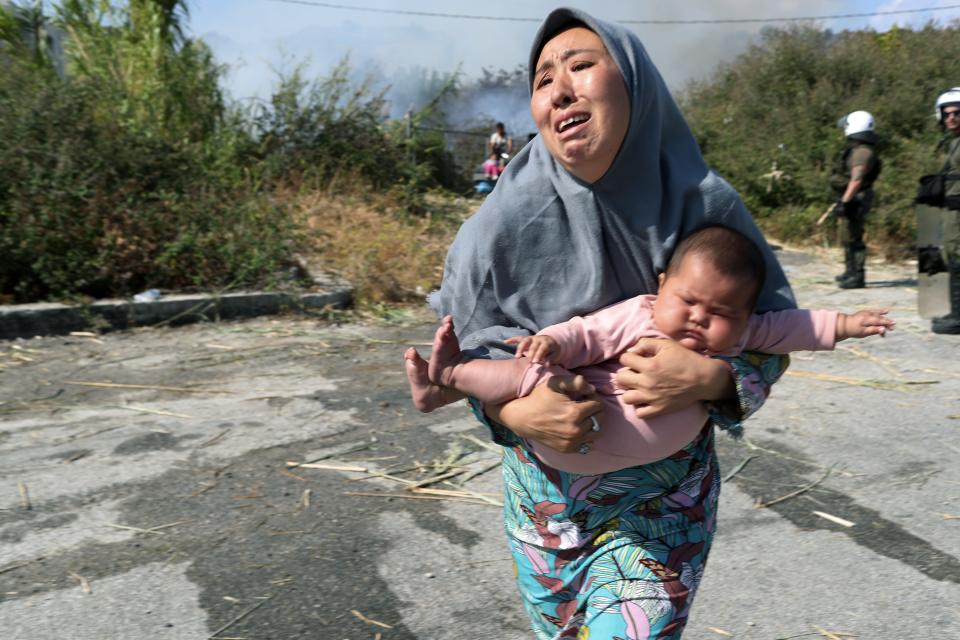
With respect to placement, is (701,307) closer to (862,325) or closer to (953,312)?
(862,325)

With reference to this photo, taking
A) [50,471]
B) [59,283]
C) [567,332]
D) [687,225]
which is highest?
[687,225]

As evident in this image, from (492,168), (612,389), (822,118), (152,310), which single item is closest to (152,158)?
(152,310)

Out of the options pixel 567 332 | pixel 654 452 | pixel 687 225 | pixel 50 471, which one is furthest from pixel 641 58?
pixel 50 471

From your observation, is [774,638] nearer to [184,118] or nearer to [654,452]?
[654,452]

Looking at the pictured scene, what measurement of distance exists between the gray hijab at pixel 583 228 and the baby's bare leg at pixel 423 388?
0.37 feet

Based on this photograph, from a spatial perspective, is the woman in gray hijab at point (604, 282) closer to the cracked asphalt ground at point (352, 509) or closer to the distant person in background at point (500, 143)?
the cracked asphalt ground at point (352, 509)

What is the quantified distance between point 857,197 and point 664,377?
9.58 m

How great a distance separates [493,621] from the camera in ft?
10.0

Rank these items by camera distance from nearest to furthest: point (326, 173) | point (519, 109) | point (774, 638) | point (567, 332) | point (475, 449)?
point (567, 332)
point (774, 638)
point (475, 449)
point (326, 173)
point (519, 109)

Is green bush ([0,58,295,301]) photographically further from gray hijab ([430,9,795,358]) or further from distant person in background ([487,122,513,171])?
distant person in background ([487,122,513,171])

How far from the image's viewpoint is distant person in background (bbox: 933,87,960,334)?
24.6 feet

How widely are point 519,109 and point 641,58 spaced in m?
42.3

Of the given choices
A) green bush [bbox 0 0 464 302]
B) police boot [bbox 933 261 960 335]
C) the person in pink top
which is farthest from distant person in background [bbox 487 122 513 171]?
the person in pink top

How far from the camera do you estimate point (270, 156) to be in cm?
1121
